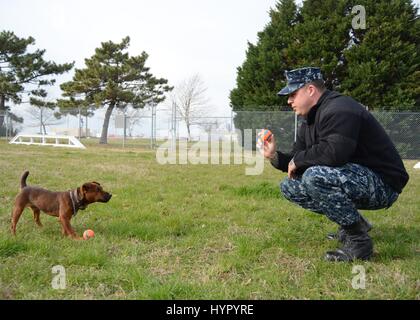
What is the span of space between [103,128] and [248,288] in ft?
83.4

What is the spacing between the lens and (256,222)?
4.16m

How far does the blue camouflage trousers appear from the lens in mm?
2852

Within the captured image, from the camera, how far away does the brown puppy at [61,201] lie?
3.50 m

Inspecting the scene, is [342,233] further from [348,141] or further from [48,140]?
[48,140]

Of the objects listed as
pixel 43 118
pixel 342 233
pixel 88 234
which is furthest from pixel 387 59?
pixel 43 118

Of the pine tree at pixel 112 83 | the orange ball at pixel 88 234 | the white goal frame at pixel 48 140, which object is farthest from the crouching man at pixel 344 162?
the pine tree at pixel 112 83

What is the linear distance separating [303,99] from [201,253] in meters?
1.59

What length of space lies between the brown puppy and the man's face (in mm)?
2112

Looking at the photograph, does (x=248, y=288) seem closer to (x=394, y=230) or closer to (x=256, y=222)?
(x=256, y=222)

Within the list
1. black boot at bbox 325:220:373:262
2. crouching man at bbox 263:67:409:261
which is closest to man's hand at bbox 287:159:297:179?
crouching man at bbox 263:67:409:261

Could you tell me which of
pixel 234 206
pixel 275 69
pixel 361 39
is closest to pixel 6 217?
pixel 234 206

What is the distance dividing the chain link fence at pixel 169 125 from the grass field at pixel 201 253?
39.7 feet

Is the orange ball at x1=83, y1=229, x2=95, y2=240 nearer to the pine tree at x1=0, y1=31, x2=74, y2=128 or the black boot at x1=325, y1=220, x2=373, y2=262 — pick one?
the black boot at x1=325, y1=220, x2=373, y2=262

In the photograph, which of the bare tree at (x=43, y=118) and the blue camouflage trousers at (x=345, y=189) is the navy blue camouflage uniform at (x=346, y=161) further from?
the bare tree at (x=43, y=118)
